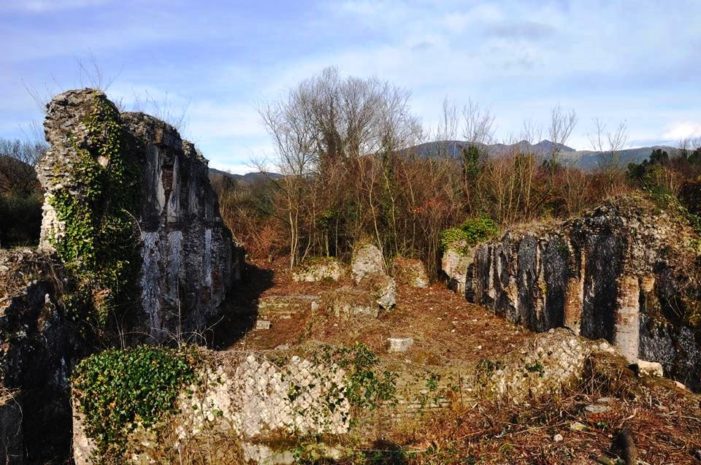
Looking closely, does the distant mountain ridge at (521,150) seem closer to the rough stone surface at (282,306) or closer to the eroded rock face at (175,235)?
the rough stone surface at (282,306)

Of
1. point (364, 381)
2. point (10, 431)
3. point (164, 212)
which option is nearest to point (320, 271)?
point (164, 212)

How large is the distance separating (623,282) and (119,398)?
9898 millimetres

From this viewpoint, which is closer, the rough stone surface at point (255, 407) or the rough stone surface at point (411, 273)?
the rough stone surface at point (255, 407)

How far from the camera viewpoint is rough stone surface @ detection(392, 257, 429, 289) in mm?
23672

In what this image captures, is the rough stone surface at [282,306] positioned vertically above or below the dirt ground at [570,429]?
below

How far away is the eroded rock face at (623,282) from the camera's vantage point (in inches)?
366

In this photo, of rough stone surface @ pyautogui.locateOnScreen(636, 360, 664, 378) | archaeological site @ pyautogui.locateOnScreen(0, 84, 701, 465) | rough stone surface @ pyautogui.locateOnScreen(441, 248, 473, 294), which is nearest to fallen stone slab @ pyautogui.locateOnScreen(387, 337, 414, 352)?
archaeological site @ pyautogui.locateOnScreen(0, 84, 701, 465)

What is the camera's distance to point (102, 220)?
1027 cm

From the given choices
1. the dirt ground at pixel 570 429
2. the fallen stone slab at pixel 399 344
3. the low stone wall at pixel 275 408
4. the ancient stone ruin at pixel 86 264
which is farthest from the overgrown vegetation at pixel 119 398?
the fallen stone slab at pixel 399 344

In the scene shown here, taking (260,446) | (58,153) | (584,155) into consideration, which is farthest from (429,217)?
(260,446)

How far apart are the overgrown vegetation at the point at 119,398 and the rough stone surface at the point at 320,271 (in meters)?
17.9

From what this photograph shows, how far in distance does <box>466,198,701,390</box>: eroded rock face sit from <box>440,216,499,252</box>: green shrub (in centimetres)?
701

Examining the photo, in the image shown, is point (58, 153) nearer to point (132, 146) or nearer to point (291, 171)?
point (132, 146)

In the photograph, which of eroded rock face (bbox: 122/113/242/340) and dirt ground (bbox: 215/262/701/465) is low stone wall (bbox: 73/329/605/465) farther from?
eroded rock face (bbox: 122/113/242/340)
